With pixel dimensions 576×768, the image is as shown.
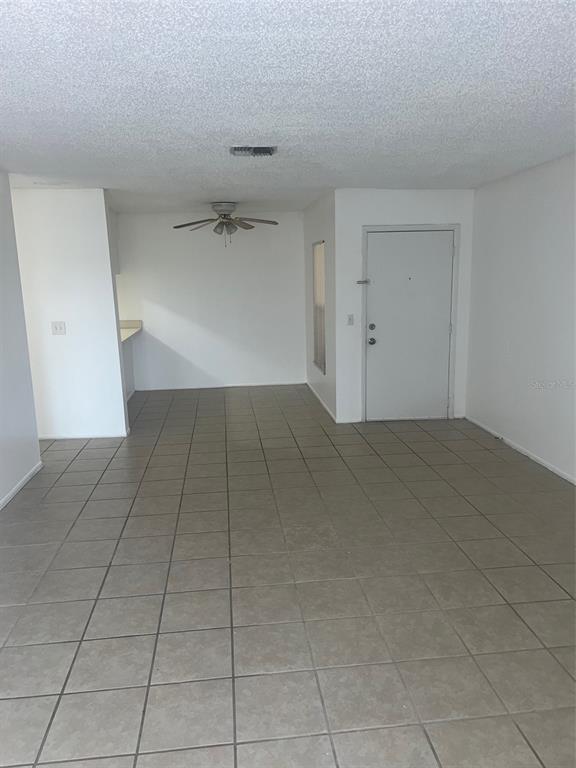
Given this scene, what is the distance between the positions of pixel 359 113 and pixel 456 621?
2.36 m

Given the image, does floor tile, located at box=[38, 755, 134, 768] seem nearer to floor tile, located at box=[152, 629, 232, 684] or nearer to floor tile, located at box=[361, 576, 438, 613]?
floor tile, located at box=[152, 629, 232, 684]

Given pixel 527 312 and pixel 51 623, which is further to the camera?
pixel 527 312

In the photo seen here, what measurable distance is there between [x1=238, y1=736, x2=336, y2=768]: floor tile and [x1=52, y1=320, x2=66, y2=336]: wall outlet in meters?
3.98

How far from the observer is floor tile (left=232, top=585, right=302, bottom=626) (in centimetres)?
229

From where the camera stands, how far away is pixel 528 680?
1.91m

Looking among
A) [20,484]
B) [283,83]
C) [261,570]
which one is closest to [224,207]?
[20,484]

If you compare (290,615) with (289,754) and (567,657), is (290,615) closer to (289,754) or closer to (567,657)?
(289,754)

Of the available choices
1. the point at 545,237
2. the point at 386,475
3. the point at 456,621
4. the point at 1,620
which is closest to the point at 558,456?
the point at 386,475

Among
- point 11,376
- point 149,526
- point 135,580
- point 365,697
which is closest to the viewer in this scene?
point 365,697

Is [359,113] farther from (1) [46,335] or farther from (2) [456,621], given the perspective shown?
(1) [46,335]

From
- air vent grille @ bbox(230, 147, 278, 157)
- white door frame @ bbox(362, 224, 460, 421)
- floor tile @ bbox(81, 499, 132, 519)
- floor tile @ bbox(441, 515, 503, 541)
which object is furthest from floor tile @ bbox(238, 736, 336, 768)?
white door frame @ bbox(362, 224, 460, 421)

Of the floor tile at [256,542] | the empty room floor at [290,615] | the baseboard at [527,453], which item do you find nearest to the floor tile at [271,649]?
the empty room floor at [290,615]

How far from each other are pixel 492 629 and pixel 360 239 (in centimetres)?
365

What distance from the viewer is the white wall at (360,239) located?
4.90 meters
